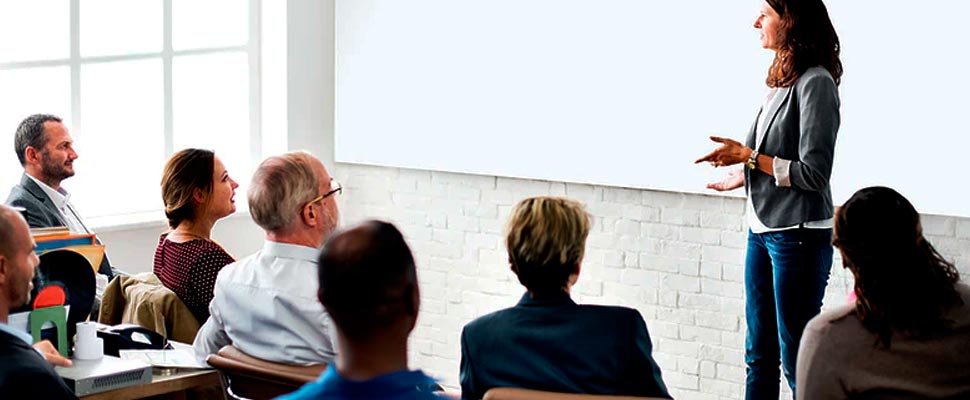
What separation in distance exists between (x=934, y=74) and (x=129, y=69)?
3.43m

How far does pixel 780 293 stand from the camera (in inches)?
181

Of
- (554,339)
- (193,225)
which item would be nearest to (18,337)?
(554,339)

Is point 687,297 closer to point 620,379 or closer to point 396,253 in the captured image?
point 620,379

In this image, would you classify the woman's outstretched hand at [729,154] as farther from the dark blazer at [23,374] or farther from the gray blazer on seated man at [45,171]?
the dark blazer at [23,374]

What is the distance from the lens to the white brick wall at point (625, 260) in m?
5.58

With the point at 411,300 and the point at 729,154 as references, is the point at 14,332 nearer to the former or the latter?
the point at 411,300

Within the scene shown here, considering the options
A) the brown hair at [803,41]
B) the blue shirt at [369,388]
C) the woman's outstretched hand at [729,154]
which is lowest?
the blue shirt at [369,388]

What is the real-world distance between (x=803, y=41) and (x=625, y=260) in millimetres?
1628

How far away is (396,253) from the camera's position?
6.15 ft

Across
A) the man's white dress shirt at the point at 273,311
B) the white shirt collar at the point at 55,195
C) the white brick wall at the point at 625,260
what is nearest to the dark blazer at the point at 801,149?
the white brick wall at the point at 625,260

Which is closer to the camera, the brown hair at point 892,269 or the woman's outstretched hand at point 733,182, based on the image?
the brown hair at point 892,269

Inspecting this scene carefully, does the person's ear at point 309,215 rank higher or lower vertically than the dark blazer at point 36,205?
higher

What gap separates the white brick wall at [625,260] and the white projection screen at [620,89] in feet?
0.32

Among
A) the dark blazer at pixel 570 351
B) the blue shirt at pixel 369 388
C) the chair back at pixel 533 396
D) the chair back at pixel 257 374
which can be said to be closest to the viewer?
the blue shirt at pixel 369 388
